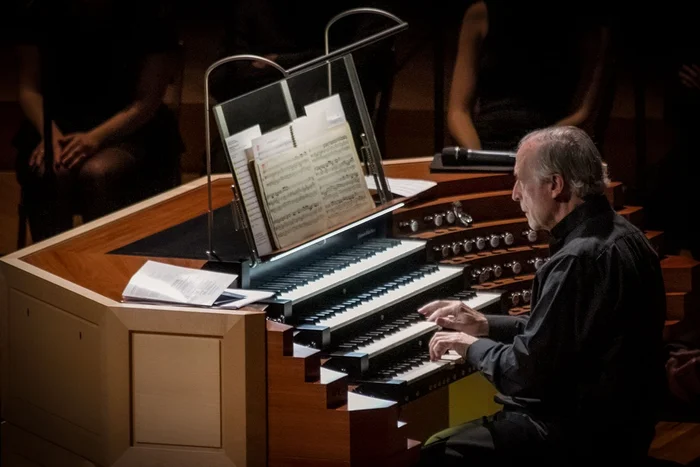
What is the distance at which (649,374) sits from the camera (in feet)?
10.1

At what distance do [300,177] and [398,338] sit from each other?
1.88 feet

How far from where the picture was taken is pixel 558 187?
3111 mm

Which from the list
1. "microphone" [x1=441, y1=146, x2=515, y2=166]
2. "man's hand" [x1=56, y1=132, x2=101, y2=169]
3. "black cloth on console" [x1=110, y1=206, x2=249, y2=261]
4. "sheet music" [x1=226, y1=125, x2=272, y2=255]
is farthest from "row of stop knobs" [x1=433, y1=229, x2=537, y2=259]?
"man's hand" [x1=56, y1=132, x2=101, y2=169]

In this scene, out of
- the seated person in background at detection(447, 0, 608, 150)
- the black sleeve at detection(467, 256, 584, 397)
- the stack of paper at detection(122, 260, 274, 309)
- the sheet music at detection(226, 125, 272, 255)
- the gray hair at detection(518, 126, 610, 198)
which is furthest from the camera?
the seated person in background at detection(447, 0, 608, 150)

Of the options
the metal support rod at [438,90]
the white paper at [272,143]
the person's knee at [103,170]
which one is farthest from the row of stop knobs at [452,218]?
the person's knee at [103,170]

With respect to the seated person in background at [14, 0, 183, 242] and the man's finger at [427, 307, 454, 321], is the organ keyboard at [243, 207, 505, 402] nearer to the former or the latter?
the man's finger at [427, 307, 454, 321]

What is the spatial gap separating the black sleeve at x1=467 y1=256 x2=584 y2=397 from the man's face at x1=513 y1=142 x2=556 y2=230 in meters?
0.16

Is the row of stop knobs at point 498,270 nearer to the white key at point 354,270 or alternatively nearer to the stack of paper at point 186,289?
the white key at point 354,270

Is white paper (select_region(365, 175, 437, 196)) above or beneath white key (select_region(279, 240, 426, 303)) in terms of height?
above

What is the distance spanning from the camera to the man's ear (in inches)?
122

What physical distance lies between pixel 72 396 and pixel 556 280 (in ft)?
4.69

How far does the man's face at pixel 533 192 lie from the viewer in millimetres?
3131

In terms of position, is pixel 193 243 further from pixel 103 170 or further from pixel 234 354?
pixel 103 170

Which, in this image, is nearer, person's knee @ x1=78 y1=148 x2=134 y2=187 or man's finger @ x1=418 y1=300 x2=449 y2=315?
man's finger @ x1=418 y1=300 x2=449 y2=315
